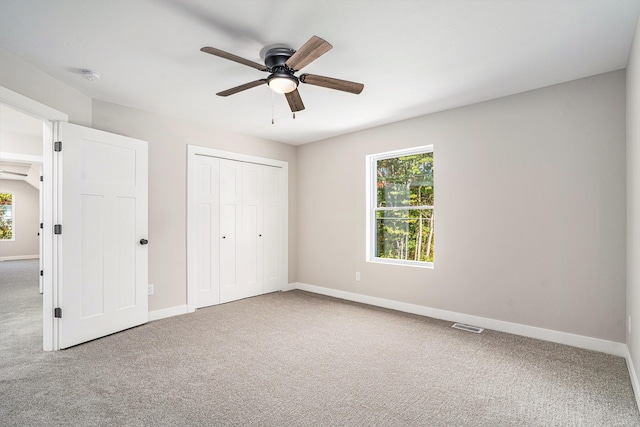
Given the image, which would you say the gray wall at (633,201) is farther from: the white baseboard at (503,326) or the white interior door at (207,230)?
the white interior door at (207,230)

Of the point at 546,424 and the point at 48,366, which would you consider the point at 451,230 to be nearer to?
the point at 546,424

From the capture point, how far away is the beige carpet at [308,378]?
1.98 m

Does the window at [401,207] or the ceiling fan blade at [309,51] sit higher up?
the ceiling fan blade at [309,51]

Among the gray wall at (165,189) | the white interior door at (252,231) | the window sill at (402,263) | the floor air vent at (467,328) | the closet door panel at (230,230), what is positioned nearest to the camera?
the floor air vent at (467,328)

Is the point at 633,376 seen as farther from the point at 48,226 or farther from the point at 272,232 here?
the point at 48,226

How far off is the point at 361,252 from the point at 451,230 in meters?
1.37

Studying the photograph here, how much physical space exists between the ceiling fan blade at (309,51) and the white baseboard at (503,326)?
3.15m

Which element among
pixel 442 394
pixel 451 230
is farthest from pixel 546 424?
pixel 451 230

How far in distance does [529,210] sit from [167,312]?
419 centimetres

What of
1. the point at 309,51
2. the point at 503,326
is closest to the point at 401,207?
the point at 503,326

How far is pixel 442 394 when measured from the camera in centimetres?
223

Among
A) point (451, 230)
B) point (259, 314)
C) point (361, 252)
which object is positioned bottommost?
point (259, 314)

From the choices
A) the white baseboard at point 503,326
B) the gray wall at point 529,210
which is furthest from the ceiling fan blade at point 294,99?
the white baseboard at point 503,326

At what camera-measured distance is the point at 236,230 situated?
16.0 feet
